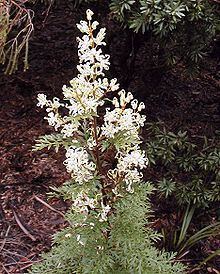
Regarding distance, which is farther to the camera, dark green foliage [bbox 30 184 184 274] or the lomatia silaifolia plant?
dark green foliage [bbox 30 184 184 274]

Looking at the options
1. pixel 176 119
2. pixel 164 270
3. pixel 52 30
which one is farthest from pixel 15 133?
pixel 164 270

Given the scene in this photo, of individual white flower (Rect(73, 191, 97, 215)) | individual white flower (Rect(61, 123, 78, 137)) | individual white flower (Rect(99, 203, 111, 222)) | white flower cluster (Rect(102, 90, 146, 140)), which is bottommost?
individual white flower (Rect(99, 203, 111, 222))

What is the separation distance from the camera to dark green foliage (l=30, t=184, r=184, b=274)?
6.50ft

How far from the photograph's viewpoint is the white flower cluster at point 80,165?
1807 millimetres

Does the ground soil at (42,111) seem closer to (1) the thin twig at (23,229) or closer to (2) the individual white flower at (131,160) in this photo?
(1) the thin twig at (23,229)

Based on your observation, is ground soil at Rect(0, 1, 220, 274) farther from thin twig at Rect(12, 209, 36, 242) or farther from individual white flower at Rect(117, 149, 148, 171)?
individual white flower at Rect(117, 149, 148, 171)

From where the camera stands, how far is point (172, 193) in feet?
10.5

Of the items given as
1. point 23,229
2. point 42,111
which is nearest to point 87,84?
point 23,229

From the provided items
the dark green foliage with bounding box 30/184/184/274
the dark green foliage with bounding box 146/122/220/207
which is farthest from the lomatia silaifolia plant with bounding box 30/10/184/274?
the dark green foliage with bounding box 146/122/220/207

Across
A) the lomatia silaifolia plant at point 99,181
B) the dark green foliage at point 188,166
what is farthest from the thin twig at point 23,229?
the lomatia silaifolia plant at point 99,181

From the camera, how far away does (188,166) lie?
3104mm

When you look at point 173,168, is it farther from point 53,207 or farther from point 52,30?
point 52,30

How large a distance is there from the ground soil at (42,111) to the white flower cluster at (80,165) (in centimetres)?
130

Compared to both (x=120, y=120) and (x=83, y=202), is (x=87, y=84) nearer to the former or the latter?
(x=120, y=120)
